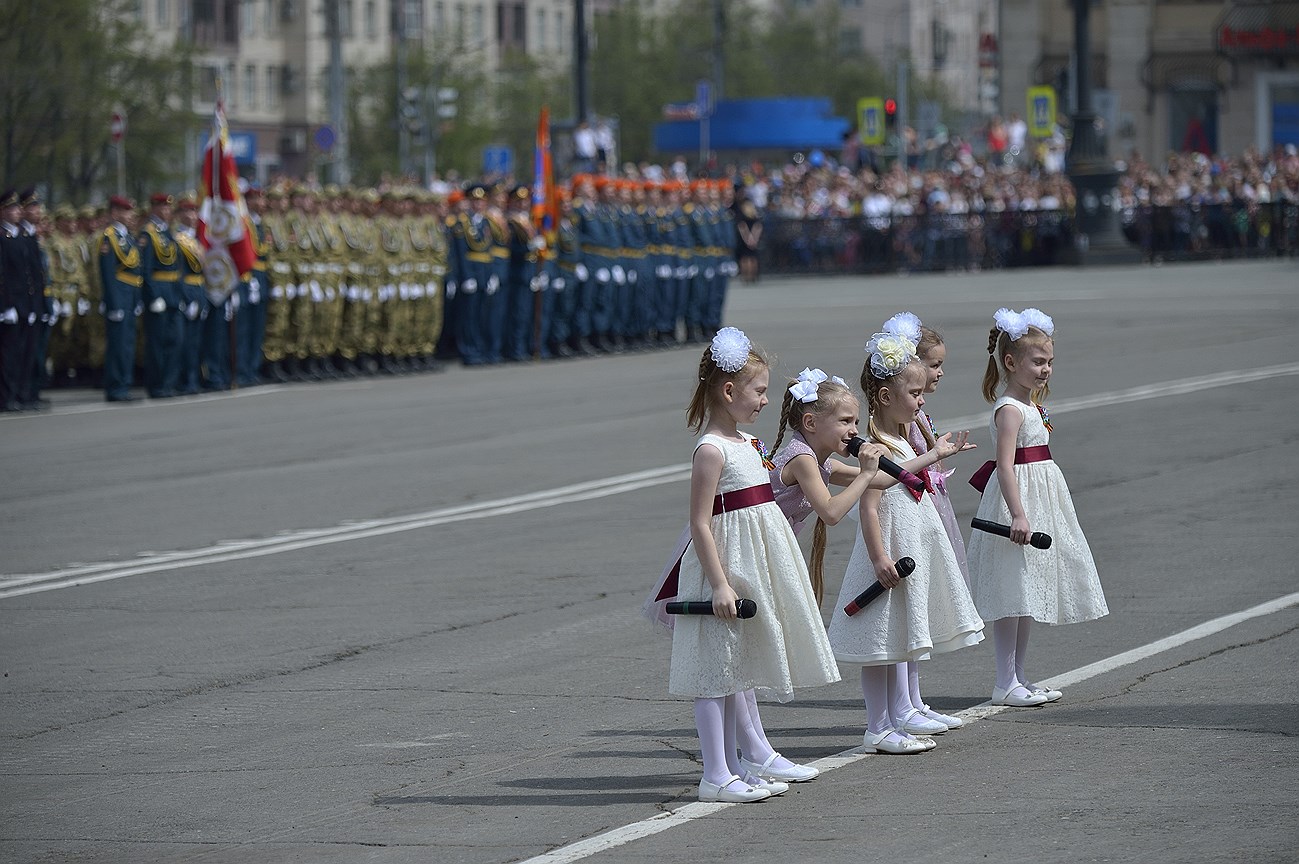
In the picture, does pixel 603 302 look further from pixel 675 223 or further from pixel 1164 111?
pixel 1164 111

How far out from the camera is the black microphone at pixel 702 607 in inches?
261

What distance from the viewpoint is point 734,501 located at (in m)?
6.87

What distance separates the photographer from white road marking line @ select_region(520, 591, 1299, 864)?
6242mm

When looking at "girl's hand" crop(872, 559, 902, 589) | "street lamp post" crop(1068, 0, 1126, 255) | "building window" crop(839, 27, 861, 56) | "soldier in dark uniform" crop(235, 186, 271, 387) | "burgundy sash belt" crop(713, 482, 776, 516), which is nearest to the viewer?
"burgundy sash belt" crop(713, 482, 776, 516)

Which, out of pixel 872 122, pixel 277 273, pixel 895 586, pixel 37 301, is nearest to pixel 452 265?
pixel 277 273

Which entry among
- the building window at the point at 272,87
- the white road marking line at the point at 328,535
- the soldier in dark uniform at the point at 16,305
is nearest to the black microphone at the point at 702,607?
the white road marking line at the point at 328,535

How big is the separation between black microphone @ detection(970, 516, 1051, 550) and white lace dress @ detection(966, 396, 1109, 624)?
0.05 metres

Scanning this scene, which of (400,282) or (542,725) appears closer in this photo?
(542,725)

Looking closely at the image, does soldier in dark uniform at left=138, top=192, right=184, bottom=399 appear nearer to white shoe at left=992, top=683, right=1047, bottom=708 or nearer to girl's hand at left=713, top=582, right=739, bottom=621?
white shoe at left=992, top=683, right=1047, bottom=708

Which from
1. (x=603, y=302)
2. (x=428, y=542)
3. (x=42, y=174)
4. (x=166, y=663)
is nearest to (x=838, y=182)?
(x=42, y=174)

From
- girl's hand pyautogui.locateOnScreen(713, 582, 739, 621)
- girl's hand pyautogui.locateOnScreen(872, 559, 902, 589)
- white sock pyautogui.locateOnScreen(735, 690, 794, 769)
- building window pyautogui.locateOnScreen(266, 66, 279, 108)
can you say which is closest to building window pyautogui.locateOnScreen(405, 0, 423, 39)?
building window pyautogui.locateOnScreen(266, 66, 279, 108)

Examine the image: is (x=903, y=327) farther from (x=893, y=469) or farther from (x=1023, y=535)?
(x=1023, y=535)

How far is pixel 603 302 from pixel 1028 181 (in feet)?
60.3

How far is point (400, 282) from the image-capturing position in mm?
24281
